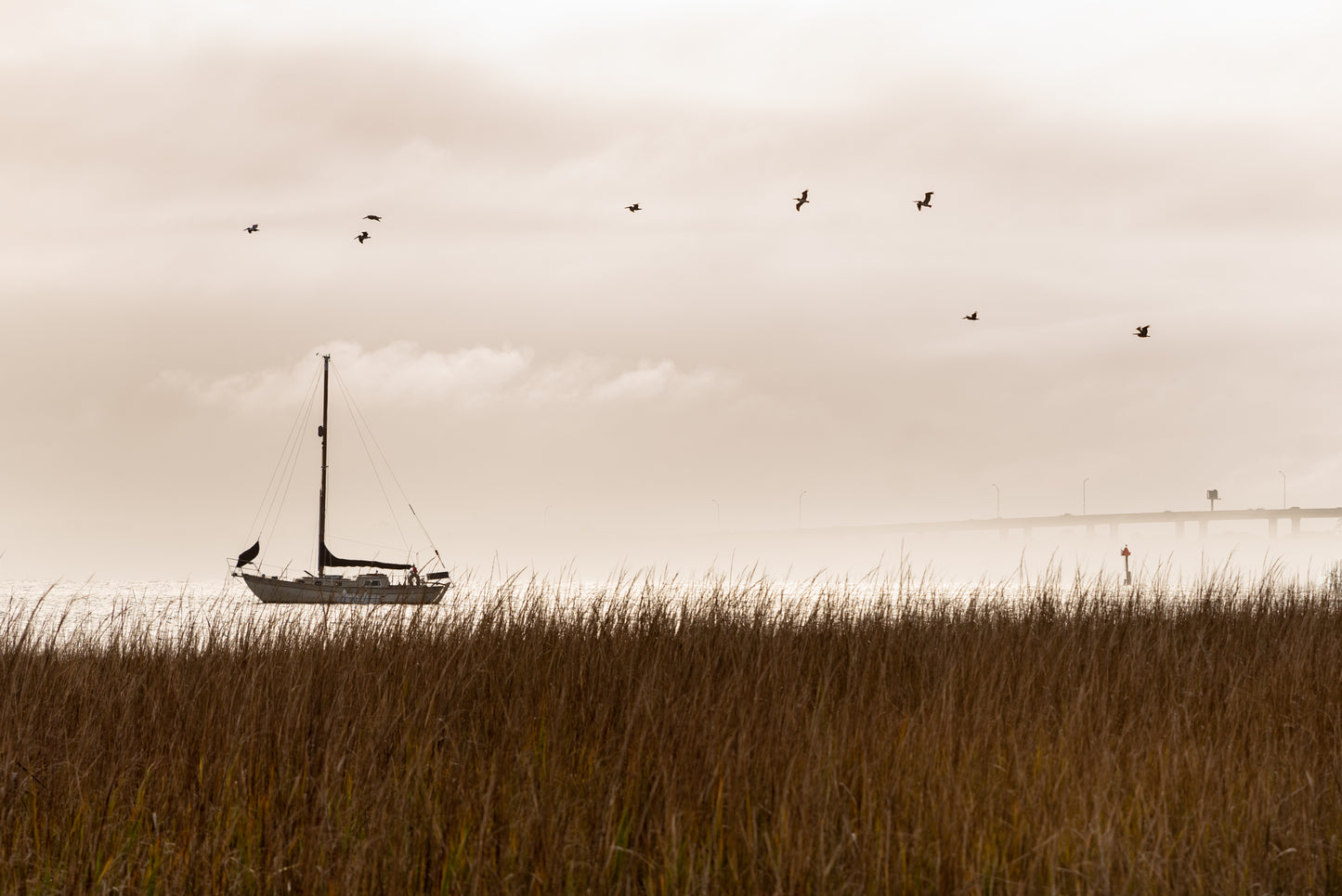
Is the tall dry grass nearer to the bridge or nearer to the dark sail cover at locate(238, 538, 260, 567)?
the dark sail cover at locate(238, 538, 260, 567)

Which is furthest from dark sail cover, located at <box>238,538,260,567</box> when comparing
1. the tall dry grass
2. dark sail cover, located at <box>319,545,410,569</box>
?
the tall dry grass

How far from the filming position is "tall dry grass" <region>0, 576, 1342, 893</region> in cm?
399

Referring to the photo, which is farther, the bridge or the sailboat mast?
the bridge

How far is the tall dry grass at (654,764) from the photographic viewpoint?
157 inches

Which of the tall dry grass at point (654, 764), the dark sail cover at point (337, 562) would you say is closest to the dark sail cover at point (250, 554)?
the dark sail cover at point (337, 562)

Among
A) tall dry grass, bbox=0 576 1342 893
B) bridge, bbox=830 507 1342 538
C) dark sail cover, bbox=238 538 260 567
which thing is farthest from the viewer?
bridge, bbox=830 507 1342 538

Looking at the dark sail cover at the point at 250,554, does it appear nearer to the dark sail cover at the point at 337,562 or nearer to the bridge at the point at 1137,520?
the dark sail cover at the point at 337,562

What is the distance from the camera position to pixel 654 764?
495cm

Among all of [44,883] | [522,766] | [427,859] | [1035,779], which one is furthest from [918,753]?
[44,883]

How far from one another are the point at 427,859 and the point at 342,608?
16.6 ft

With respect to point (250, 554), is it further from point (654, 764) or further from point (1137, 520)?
point (1137, 520)

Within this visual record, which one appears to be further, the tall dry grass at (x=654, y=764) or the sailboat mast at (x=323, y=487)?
the sailboat mast at (x=323, y=487)

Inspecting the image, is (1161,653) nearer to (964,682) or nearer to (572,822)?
(964,682)

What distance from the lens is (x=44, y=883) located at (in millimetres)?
4086
